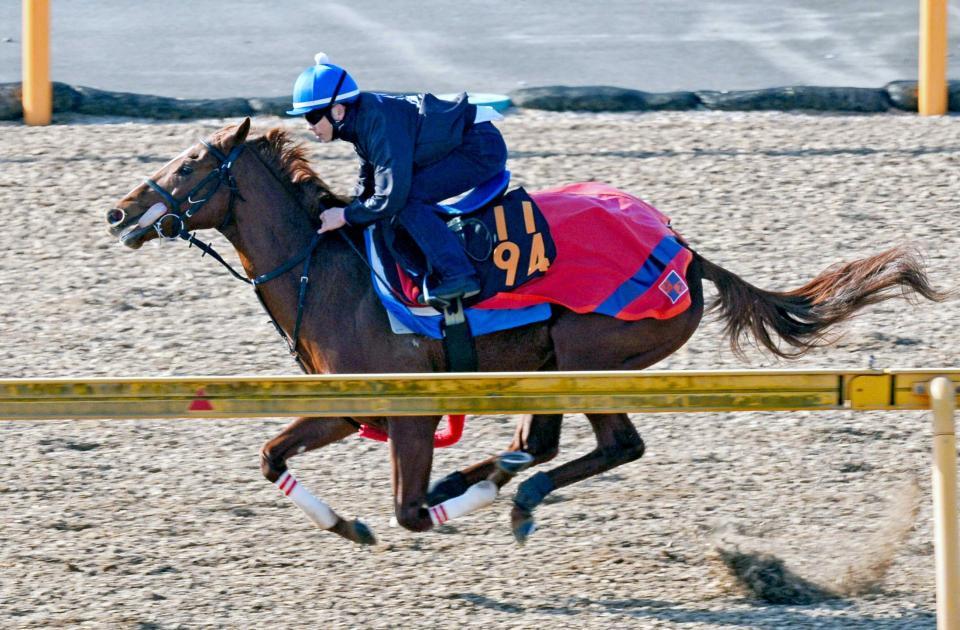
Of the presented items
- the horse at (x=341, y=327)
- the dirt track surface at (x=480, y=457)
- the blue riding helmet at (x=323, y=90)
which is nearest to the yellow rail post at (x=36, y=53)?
the dirt track surface at (x=480, y=457)

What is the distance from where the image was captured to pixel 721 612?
5.10 metres

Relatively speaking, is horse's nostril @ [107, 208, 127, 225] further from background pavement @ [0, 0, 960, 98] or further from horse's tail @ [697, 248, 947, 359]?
background pavement @ [0, 0, 960, 98]

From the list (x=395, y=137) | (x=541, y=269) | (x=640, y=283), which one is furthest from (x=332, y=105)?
(x=640, y=283)

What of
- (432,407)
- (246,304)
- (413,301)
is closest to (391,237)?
(413,301)

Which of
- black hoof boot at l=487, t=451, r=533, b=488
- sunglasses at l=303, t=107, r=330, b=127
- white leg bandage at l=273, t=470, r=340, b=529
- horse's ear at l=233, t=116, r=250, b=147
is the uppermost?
sunglasses at l=303, t=107, r=330, b=127

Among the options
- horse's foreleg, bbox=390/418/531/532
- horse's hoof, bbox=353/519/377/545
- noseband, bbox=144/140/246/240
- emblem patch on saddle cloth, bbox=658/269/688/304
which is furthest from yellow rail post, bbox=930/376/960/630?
noseband, bbox=144/140/246/240

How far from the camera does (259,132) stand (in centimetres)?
596

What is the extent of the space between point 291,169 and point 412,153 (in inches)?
23.7

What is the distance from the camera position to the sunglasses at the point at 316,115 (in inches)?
215

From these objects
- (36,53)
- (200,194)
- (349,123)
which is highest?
(36,53)

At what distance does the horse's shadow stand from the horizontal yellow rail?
0.90 m

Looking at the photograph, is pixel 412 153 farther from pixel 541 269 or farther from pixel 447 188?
pixel 541 269

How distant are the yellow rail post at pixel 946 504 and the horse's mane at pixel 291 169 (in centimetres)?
251

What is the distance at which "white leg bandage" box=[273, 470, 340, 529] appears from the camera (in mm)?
5590
